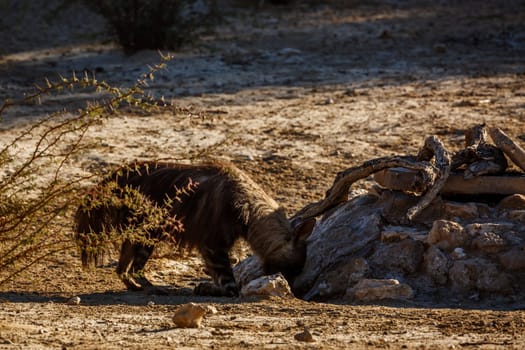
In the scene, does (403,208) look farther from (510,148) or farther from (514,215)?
(510,148)

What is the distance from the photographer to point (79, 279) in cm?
748

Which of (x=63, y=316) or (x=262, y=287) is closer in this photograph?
(x=63, y=316)

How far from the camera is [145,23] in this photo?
1538 cm

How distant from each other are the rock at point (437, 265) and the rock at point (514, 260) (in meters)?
0.37

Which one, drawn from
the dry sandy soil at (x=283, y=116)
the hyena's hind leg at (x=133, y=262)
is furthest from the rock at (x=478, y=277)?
the hyena's hind leg at (x=133, y=262)

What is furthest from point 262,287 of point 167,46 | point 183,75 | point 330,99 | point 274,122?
point 167,46

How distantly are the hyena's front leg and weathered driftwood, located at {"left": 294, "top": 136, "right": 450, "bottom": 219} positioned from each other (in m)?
1.01

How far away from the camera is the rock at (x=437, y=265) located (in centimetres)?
679

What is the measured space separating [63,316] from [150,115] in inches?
238

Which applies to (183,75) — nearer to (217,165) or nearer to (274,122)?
(274,122)

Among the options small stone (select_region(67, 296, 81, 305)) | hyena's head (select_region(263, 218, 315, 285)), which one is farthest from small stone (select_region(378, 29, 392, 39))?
small stone (select_region(67, 296, 81, 305))

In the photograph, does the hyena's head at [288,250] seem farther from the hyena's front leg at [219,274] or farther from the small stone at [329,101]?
the small stone at [329,101]

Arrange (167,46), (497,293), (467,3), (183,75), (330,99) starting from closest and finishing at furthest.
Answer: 1. (497,293)
2. (330,99)
3. (183,75)
4. (167,46)
5. (467,3)

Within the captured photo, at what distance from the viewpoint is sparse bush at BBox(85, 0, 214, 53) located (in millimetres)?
15281
